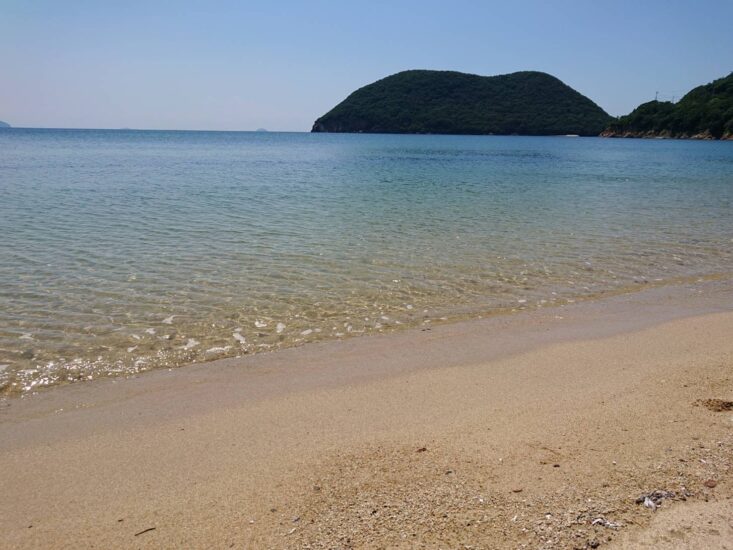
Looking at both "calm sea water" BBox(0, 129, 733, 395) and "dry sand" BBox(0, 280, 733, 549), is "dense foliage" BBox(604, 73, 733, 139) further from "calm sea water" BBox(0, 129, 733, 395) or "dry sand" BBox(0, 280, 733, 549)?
"dry sand" BBox(0, 280, 733, 549)

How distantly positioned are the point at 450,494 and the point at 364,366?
2.99m

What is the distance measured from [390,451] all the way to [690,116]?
164 meters

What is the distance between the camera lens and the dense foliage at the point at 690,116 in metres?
132

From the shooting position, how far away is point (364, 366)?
675 centimetres

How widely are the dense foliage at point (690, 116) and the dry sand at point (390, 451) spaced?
492ft

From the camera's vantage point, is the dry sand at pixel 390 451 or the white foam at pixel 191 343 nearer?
the dry sand at pixel 390 451

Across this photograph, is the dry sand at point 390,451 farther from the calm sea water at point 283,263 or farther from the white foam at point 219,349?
the calm sea water at point 283,263

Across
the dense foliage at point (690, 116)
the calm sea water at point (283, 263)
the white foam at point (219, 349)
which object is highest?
the dense foliage at point (690, 116)

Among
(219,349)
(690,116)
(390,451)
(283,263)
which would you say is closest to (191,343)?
(219,349)

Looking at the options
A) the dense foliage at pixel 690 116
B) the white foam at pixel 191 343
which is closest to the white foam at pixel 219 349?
the white foam at pixel 191 343

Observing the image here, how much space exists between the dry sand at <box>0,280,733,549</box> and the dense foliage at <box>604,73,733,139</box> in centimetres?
15003

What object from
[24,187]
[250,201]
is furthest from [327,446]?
[24,187]

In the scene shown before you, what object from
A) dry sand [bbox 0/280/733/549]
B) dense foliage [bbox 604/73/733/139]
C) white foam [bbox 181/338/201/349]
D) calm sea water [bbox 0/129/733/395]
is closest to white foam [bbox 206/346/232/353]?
calm sea water [bbox 0/129/733/395]

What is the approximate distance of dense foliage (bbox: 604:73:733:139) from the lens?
131875mm
